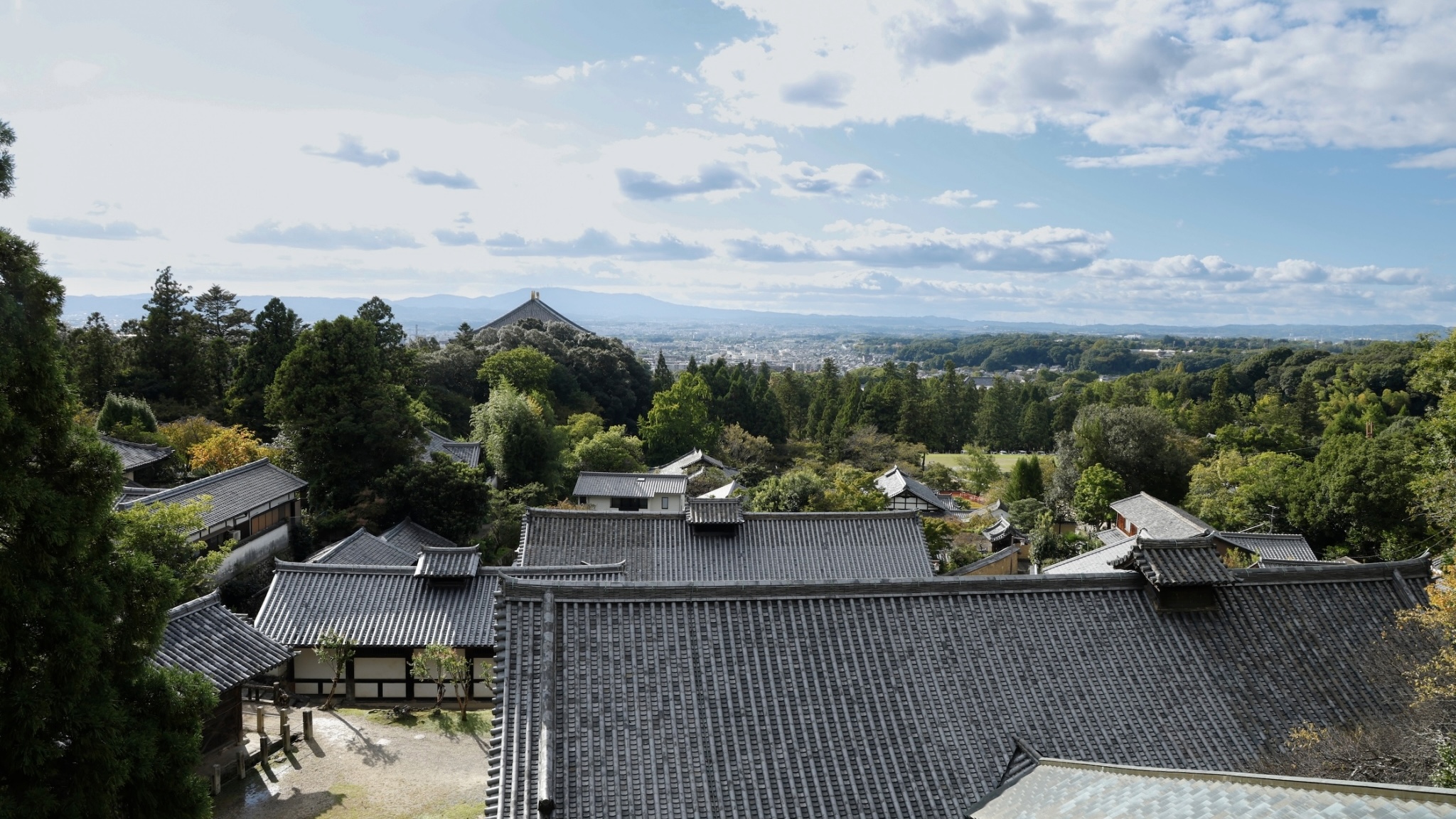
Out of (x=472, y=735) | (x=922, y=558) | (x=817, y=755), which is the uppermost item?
(x=817, y=755)

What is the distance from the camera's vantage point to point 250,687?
17250mm

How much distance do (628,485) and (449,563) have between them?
18.5m

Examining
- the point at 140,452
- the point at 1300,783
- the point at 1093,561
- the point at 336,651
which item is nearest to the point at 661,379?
the point at 140,452

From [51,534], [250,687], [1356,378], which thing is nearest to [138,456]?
[250,687]

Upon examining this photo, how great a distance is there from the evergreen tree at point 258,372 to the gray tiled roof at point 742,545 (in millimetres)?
19345

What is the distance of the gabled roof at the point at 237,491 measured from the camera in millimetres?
21234

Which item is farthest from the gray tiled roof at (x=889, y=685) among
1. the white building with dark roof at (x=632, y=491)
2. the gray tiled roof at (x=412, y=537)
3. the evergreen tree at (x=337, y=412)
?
the white building with dark roof at (x=632, y=491)

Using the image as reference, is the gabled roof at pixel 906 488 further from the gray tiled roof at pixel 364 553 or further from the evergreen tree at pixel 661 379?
the gray tiled roof at pixel 364 553

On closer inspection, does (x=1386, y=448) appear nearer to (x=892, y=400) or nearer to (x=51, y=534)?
(x=892, y=400)

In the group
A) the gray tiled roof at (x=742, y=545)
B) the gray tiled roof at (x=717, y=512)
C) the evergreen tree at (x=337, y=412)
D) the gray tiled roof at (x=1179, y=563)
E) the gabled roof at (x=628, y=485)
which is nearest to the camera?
the gray tiled roof at (x=1179, y=563)

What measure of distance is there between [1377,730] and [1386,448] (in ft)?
83.7

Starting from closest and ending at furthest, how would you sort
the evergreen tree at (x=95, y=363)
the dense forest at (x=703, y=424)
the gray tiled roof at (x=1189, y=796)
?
the gray tiled roof at (x=1189, y=796), the dense forest at (x=703, y=424), the evergreen tree at (x=95, y=363)

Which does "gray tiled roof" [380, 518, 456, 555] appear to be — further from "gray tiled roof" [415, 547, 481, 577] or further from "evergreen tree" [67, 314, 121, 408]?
"evergreen tree" [67, 314, 121, 408]

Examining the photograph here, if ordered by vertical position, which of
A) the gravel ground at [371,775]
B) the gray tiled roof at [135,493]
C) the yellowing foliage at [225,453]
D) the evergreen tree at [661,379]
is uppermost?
the evergreen tree at [661,379]
